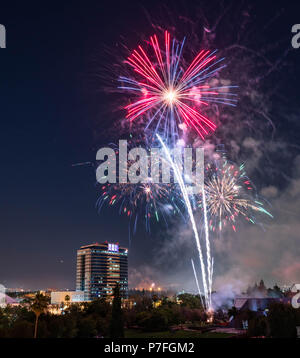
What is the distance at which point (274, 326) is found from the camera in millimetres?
49469

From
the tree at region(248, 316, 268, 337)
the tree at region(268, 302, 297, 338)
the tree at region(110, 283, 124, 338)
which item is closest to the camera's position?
the tree at region(268, 302, 297, 338)

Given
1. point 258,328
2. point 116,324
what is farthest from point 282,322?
point 116,324

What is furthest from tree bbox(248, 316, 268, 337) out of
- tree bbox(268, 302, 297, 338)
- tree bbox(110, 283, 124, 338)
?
tree bbox(110, 283, 124, 338)

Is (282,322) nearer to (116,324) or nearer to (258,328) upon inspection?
(258,328)

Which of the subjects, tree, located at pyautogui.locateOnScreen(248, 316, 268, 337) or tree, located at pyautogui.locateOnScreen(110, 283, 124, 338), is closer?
tree, located at pyautogui.locateOnScreen(110, 283, 124, 338)

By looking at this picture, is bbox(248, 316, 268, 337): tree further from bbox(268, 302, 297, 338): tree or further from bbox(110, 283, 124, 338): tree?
bbox(110, 283, 124, 338): tree

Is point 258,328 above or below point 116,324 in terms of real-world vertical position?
below

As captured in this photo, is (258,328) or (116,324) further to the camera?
(258,328)

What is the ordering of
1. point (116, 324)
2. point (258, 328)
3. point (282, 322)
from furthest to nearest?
point (258, 328) → point (116, 324) → point (282, 322)
